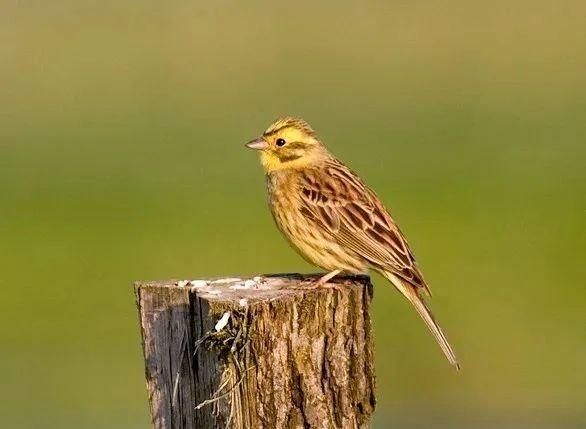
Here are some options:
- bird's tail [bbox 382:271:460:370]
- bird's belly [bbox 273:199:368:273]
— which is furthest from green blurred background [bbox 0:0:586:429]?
bird's tail [bbox 382:271:460:370]

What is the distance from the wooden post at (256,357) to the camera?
7.34 metres

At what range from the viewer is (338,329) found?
25.1 feet

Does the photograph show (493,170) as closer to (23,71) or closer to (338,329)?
(23,71)

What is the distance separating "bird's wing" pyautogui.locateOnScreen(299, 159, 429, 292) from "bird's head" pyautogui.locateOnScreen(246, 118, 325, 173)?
0.15 meters

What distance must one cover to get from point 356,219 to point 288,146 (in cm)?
73

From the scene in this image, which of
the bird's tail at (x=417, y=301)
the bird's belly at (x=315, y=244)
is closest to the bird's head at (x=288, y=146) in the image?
the bird's belly at (x=315, y=244)

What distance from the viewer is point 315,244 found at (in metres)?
9.83

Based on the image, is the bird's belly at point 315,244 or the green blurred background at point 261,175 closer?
the bird's belly at point 315,244

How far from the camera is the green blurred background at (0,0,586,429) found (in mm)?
15905

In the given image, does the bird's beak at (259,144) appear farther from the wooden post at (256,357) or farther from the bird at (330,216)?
the wooden post at (256,357)

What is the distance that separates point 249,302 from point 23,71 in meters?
28.6

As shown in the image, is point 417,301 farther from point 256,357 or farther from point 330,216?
point 256,357

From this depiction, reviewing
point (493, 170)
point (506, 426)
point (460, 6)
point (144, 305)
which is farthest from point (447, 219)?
point (460, 6)

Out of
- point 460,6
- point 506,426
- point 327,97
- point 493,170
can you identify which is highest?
point 460,6
